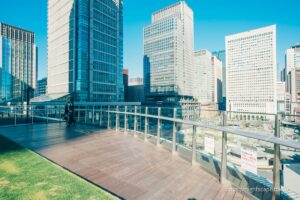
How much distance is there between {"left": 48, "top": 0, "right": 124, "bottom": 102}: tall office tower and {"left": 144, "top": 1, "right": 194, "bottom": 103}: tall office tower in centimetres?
3941

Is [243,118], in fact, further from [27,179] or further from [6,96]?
[6,96]

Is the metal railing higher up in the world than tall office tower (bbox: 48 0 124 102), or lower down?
lower down

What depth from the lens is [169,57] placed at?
106m

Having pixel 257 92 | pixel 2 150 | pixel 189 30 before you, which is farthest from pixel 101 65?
pixel 257 92

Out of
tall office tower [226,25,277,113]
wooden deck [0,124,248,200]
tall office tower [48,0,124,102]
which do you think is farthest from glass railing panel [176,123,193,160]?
tall office tower [226,25,277,113]

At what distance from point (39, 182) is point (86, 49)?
212 feet

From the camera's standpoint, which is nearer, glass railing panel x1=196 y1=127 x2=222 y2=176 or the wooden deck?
the wooden deck

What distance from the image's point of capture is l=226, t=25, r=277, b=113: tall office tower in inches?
4527

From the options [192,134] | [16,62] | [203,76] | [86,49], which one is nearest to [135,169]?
[192,134]

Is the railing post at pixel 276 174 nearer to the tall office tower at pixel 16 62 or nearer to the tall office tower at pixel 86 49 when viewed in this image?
the tall office tower at pixel 86 49

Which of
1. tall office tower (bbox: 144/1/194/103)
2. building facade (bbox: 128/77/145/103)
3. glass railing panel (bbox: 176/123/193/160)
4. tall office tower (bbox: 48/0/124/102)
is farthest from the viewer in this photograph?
building facade (bbox: 128/77/145/103)

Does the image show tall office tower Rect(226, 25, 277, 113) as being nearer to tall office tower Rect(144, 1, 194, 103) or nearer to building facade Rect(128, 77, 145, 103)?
tall office tower Rect(144, 1, 194, 103)

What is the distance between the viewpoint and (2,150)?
5094 millimetres

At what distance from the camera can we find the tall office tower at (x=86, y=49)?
60719mm
